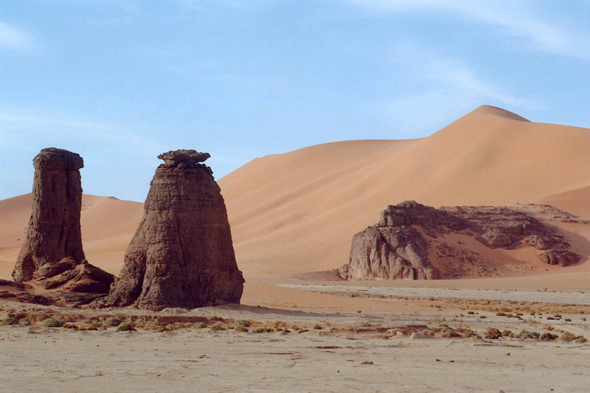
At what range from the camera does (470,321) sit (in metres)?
22.1

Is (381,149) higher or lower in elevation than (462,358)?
higher

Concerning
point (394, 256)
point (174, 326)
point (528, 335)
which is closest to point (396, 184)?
point (394, 256)

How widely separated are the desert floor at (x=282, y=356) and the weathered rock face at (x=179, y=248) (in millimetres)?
705

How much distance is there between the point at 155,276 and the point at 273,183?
94.0 m

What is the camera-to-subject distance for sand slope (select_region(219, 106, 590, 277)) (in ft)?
234

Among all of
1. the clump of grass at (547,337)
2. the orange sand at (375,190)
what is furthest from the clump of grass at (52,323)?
the orange sand at (375,190)

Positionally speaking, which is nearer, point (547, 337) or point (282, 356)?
point (282, 356)

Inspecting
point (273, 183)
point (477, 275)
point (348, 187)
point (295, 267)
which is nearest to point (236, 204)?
point (273, 183)

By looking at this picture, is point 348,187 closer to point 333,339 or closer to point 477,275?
point 477,275

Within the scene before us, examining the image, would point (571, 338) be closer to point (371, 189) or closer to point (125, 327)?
point (125, 327)

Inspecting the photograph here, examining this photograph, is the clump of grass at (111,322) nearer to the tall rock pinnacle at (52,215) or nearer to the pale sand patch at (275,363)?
the pale sand patch at (275,363)

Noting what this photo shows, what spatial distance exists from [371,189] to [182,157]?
229 feet

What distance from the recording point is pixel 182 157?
21797 mm

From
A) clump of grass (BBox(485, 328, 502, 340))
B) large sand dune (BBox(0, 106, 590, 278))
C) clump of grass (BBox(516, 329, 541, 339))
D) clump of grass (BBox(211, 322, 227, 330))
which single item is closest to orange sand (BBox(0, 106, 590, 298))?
large sand dune (BBox(0, 106, 590, 278))
